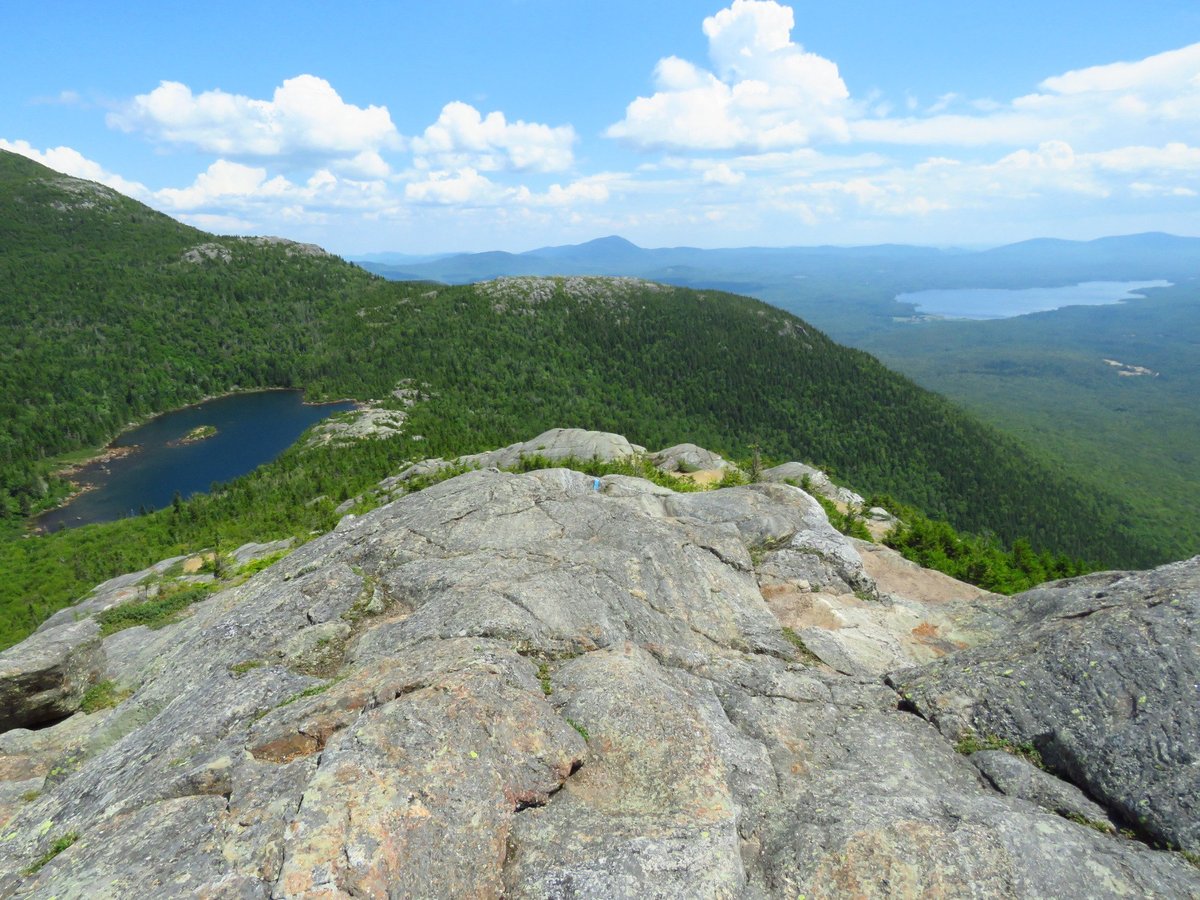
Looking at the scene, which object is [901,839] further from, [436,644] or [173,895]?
[173,895]

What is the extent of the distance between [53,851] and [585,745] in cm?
984

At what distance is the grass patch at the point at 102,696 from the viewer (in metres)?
A: 20.5

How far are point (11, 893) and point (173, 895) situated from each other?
3.82 meters

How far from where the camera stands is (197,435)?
477 ft

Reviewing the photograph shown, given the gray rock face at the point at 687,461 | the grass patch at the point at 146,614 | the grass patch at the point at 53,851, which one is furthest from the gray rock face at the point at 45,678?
the gray rock face at the point at 687,461

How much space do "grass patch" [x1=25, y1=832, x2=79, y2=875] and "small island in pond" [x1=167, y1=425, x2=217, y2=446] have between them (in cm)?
15939

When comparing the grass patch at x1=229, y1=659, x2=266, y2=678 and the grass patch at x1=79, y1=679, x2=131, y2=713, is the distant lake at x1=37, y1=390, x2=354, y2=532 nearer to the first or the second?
the grass patch at x1=79, y1=679, x2=131, y2=713

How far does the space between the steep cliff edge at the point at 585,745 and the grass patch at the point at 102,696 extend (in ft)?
2.26

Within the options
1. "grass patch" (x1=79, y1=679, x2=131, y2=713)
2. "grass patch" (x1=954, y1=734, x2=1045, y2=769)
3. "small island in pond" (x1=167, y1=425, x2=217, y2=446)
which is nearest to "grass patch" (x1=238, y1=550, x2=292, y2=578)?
"grass patch" (x1=79, y1=679, x2=131, y2=713)

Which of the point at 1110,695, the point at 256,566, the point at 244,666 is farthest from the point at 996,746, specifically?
the point at 256,566

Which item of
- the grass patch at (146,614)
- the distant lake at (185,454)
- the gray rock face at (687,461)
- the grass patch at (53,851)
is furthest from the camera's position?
the distant lake at (185,454)

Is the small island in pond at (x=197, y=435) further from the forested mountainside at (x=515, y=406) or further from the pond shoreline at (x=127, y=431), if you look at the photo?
the forested mountainside at (x=515, y=406)

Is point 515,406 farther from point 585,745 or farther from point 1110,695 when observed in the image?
point 1110,695

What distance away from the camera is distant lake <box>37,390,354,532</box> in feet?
355
